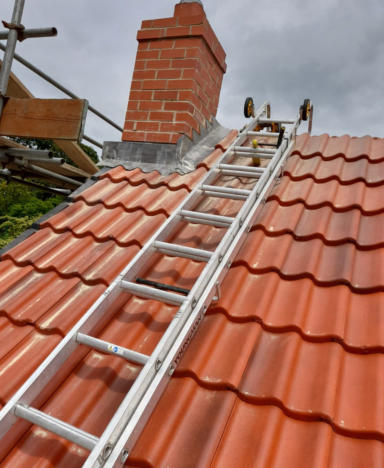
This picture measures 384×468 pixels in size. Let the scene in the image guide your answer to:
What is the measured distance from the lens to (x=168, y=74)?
3.88 meters

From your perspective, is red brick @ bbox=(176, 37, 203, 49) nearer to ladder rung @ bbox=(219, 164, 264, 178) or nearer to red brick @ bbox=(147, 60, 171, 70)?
red brick @ bbox=(147, 60, 171, 70)

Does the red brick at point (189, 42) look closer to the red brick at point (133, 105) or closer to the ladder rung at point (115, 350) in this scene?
the red brick at point (133, 105)

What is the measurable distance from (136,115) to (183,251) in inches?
91.9

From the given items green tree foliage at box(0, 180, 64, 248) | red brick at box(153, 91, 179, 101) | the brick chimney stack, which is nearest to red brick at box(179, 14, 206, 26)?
the brick chimney stack

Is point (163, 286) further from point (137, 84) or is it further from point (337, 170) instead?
point (137, 84)

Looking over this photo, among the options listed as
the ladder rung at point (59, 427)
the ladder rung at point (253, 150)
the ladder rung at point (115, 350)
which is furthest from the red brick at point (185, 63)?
the ladder rung at point (59, 427)

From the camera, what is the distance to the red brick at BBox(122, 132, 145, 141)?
3836mm

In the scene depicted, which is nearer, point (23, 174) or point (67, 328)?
point (67, 328)

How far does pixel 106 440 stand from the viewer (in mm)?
1160

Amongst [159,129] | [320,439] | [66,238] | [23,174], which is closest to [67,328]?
[66,238]

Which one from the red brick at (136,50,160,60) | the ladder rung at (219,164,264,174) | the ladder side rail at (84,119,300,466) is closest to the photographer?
the ladder side rail at (84,119,300,466)

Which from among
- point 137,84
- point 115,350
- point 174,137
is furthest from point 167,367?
point 137,84

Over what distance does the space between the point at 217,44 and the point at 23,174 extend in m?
2.78

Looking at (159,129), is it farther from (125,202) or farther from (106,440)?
(106,440)
